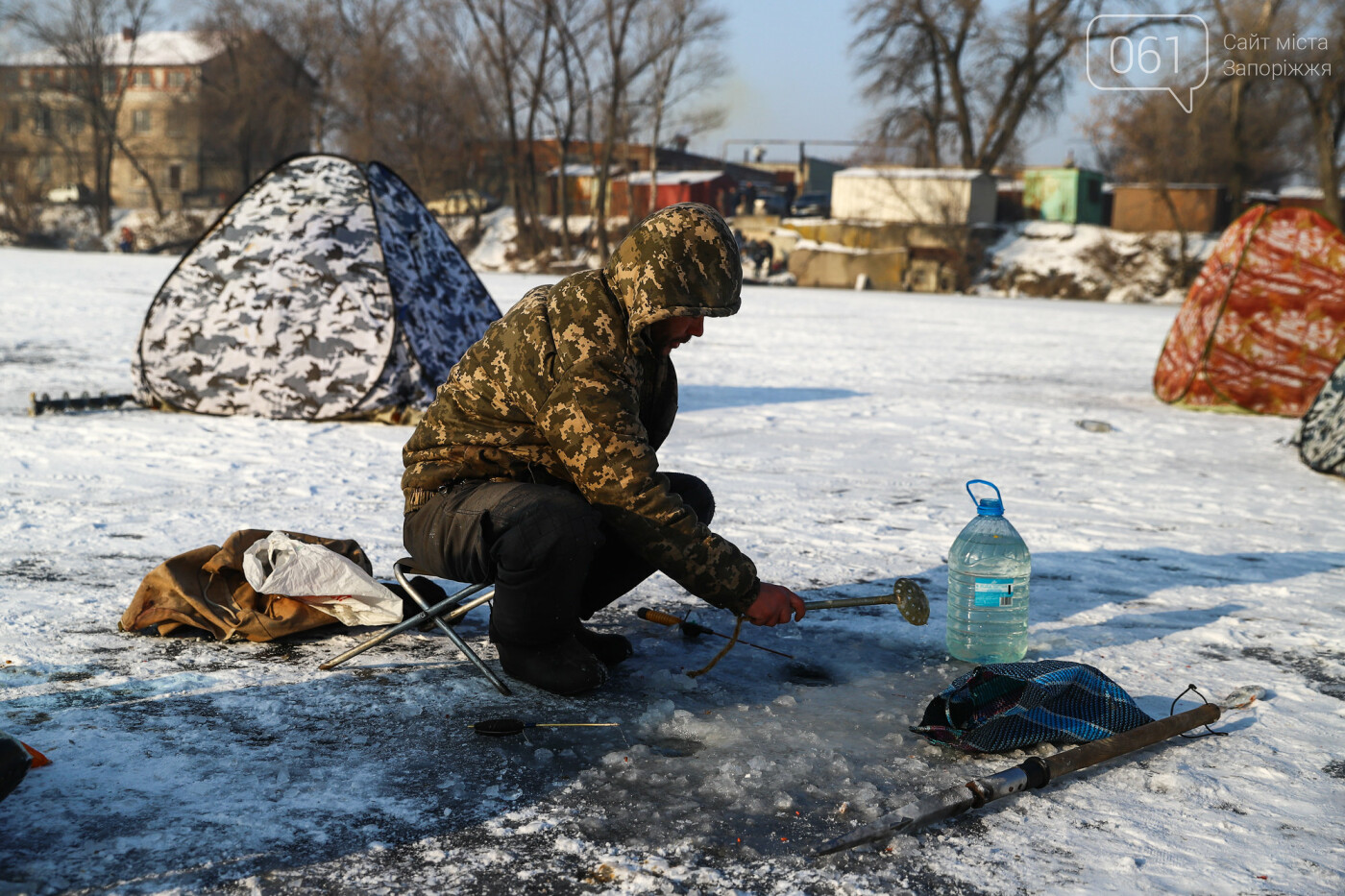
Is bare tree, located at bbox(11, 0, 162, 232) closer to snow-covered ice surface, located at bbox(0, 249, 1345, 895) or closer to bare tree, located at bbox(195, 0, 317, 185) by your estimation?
bare tree, located at bbox(195, 0, 317, 185)

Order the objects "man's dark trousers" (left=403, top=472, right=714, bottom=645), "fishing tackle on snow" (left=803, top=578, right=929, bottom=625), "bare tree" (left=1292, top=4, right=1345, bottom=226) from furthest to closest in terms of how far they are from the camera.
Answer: "bare tree" (left=1292, top=4, right=1345, bottom=226), "fishing tackle on snow" (left=803, top=578, right=929, bottom=625), "man's dark trousers" (left=403, top=472, right=714, bottom=645)

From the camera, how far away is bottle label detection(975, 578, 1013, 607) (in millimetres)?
3695

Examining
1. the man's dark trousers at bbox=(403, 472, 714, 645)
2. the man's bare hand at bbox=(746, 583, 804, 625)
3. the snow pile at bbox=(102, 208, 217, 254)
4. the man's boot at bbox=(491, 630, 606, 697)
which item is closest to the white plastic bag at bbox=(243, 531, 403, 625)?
the man's dark trousers at bbox=(403, 472, 714, 645)

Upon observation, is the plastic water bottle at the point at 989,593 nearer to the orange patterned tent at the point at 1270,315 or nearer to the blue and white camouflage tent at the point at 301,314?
the blue and white camouflage tent at the point at 301,314

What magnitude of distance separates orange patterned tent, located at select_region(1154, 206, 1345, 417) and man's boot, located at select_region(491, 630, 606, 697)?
8170 mm

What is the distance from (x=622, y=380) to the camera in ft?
9.95

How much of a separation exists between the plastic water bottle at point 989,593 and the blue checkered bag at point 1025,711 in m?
0.53

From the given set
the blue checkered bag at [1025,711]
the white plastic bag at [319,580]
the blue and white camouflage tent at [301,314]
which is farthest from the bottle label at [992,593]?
the blue and white camouflage tent at [301,314]

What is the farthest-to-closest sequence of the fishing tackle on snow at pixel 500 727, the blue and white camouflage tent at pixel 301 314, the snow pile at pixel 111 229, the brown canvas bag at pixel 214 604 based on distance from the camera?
the snow pile at pixel 111 229, the blue and white camouflage tent at pixel 301 314, the brown canvas bag at pixel 214 604, the fishing tackle on snow at pixel 500 727

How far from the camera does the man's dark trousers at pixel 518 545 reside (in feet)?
10.1

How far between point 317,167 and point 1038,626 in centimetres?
634

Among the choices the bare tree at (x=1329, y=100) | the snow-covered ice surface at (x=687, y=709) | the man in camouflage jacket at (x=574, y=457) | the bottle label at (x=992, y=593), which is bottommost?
the snow-covered ice surface at (x=687, y=709)

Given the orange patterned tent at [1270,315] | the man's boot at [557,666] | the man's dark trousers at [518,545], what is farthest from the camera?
the orange patterned tent at [1270,315]

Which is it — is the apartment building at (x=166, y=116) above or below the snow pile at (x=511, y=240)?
above
